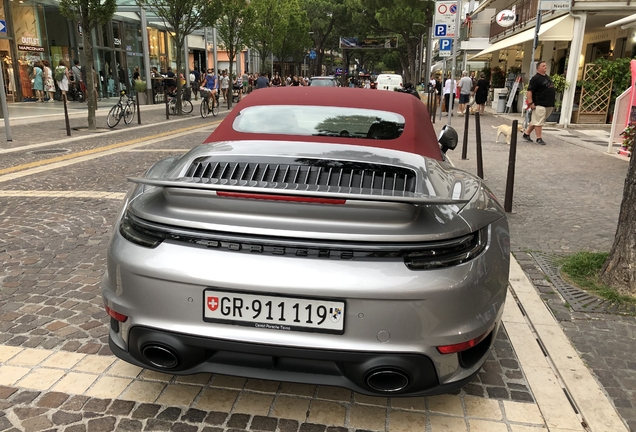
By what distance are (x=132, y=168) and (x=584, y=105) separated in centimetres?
1456

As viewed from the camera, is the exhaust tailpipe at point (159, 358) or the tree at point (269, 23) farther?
the tree at point (269, 23)

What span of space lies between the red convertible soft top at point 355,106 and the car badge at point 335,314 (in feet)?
4.01

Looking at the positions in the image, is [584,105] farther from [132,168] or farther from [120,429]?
[120,429]

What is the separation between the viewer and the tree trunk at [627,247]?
3.73 m

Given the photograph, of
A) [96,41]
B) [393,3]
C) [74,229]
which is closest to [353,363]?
[74,229]

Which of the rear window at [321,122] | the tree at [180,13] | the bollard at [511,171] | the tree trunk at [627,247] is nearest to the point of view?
the rear window at [321,122]

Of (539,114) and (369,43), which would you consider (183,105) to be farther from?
(369,43)

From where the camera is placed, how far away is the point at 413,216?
2076mm

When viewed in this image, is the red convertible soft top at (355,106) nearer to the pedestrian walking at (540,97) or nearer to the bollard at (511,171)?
the bollard at (511,171)

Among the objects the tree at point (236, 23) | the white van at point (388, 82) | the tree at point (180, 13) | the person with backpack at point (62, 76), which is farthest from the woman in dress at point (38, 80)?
the white van at point (388, 82)

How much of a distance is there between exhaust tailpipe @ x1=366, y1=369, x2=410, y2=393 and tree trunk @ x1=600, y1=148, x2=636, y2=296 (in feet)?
8.34

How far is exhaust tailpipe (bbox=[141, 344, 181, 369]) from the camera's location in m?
2.17

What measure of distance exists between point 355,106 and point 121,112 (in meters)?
13.9

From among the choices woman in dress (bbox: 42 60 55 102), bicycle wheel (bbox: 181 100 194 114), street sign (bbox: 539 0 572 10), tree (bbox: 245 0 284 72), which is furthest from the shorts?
tree (bbox: 245 0 284 72)
